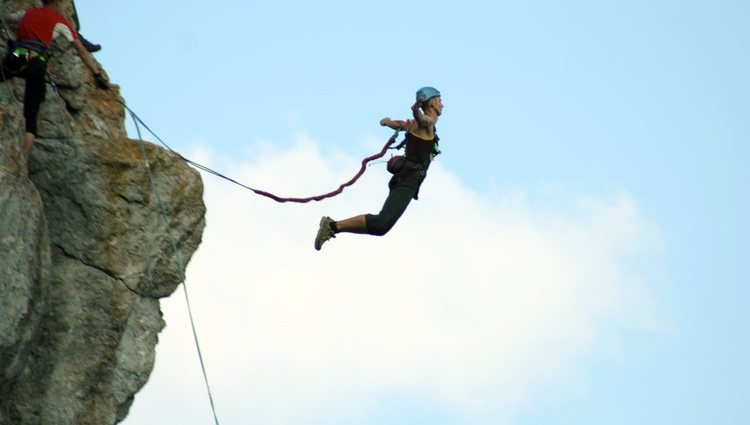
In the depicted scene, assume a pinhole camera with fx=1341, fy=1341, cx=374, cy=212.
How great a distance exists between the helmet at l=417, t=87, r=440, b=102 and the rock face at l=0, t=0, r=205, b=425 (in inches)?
105

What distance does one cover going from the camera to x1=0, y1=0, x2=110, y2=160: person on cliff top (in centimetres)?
1358

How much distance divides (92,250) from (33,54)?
215 centimetres

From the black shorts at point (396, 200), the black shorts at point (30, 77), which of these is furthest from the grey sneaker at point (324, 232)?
the black shorts at point (30, 77)

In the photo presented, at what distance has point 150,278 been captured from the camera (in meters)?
14.6

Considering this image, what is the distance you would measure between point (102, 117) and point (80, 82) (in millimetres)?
450

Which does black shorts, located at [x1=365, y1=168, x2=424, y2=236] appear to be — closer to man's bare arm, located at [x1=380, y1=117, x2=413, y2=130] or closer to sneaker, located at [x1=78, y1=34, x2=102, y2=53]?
man's bare arm, located at [x1=380, y1=117, x2=413, y2=130]

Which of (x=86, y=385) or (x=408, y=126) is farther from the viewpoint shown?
(x=408, y=126)

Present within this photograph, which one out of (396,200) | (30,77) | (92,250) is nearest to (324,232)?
(396,200)

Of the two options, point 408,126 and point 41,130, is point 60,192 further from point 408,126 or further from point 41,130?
point 408,126

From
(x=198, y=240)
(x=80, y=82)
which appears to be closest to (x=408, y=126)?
(x=198, y=240)

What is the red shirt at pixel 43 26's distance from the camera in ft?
45.0

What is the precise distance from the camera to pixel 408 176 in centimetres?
1530

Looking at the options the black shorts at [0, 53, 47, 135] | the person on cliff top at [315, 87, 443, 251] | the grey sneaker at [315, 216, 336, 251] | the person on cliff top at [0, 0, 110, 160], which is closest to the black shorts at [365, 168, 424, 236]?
the person on cliff top at [315, 87, 443, 251]

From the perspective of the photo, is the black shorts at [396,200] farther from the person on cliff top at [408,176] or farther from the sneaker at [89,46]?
the sneaker at [89,46]
